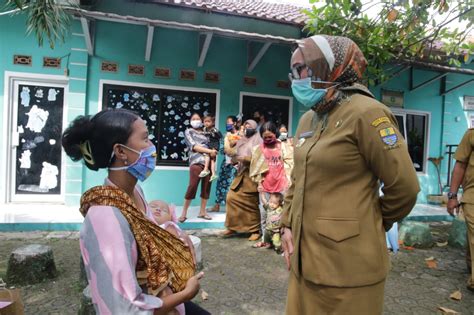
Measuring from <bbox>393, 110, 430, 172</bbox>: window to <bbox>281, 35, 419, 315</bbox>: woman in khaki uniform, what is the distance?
322 inches

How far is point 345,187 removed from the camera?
168 cm

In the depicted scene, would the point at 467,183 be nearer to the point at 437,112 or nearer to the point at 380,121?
the point at 380,121

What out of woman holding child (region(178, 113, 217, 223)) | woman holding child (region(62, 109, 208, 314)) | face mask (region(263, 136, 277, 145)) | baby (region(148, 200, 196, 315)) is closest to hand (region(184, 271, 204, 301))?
woman holding child (region(62, 109, 208, 314))

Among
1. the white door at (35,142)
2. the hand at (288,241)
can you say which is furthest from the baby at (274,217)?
the white door at (35,142)

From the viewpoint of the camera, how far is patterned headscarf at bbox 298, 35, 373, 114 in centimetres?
172

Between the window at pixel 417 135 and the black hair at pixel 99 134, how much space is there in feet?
29.2

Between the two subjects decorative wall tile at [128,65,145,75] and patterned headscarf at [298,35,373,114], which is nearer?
patterned headscarf at [298,35,373,114]

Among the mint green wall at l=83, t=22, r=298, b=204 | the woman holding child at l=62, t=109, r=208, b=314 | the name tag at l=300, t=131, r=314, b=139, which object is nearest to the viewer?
the woman holding child at l=62, t=109, r=208, b=314

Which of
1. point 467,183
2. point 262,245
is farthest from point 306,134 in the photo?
point 262,245

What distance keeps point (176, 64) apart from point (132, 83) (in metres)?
0.92

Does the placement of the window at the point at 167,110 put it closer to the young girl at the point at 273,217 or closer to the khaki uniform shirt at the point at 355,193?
the young girl at the point at 273,217

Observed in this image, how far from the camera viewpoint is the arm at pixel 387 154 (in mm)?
1590

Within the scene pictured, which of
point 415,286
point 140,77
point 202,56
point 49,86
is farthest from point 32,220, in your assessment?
point 415,286

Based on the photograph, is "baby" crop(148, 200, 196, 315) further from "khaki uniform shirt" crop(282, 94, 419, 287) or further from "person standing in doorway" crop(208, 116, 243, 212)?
"person standing in doorway" crop(208, 116, 243, 212)
